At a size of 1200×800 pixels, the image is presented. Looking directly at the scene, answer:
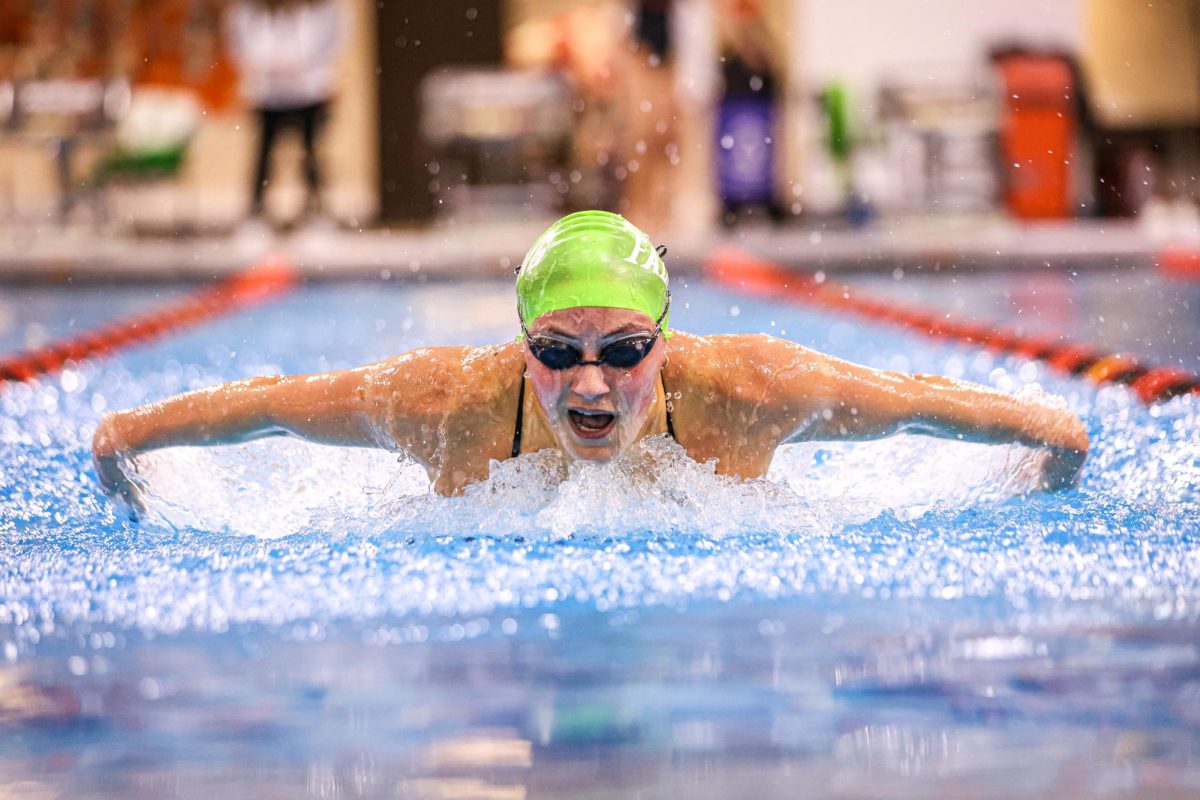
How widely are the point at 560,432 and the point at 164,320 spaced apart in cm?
389

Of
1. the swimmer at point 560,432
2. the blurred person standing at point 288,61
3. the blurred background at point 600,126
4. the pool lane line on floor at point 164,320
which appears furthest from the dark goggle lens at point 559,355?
the blurred person standing at point 288,61

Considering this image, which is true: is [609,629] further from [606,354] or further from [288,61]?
[288,61]

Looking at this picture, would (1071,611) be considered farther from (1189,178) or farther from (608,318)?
(1189,178)

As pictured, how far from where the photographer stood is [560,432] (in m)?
2.64

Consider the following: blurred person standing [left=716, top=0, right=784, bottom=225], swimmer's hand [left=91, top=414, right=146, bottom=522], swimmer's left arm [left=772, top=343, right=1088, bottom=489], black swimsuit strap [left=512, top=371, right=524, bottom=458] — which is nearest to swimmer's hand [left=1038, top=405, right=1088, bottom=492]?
swimmer's left arm [left=772, top=343, right=1088, bottom=489]

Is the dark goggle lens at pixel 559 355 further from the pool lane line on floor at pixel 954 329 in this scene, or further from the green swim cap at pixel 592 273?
the pool lane line on floor at pixel 954 329

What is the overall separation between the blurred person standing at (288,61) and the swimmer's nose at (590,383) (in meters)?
6.92

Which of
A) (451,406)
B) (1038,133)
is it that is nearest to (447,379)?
(451,406)

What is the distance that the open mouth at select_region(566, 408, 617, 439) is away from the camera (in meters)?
2.56

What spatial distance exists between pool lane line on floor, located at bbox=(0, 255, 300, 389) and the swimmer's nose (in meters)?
2.63

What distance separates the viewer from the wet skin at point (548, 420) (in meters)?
2.73

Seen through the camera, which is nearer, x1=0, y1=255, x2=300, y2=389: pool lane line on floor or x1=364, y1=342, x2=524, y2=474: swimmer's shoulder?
x1=364, y1=342, x2=524, y2=474: swimmer's shoulder

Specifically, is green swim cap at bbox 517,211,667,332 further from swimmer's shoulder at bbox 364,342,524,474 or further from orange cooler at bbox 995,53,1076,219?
orange cooler at bbox 995,53,1076,219

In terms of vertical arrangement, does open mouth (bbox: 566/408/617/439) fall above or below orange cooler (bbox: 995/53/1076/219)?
below
